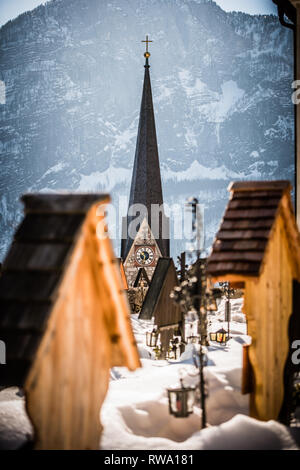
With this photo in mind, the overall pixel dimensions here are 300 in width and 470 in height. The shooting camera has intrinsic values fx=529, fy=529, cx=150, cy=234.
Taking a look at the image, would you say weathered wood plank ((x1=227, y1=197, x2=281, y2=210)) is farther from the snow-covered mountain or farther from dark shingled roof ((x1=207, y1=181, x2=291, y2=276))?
the snow-covered mountain

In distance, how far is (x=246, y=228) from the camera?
18.7ft

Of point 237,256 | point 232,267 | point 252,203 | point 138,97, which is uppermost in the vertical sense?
point 138,97

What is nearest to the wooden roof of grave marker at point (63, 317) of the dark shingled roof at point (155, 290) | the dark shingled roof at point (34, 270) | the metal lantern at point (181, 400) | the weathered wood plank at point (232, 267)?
the dark shingled roof at point (34, 270)

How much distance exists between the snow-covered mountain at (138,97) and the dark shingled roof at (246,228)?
3838 centimetres

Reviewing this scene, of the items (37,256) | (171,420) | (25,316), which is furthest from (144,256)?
(25,316)

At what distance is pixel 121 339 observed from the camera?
13.6 ft

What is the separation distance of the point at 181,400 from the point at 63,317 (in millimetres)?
2469

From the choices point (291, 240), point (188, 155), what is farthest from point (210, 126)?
point (291, 240)

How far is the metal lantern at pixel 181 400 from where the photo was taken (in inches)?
218

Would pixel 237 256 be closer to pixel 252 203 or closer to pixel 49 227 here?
pixel 252 203

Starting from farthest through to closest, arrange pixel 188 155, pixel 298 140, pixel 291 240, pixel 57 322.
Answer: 1. pixel 188 155
2. pixel 298 140
3. pixel 291 240
4. pixel 57 322

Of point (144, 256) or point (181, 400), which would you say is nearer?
point (181, 400)

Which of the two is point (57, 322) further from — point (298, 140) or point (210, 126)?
point (210, 126)
